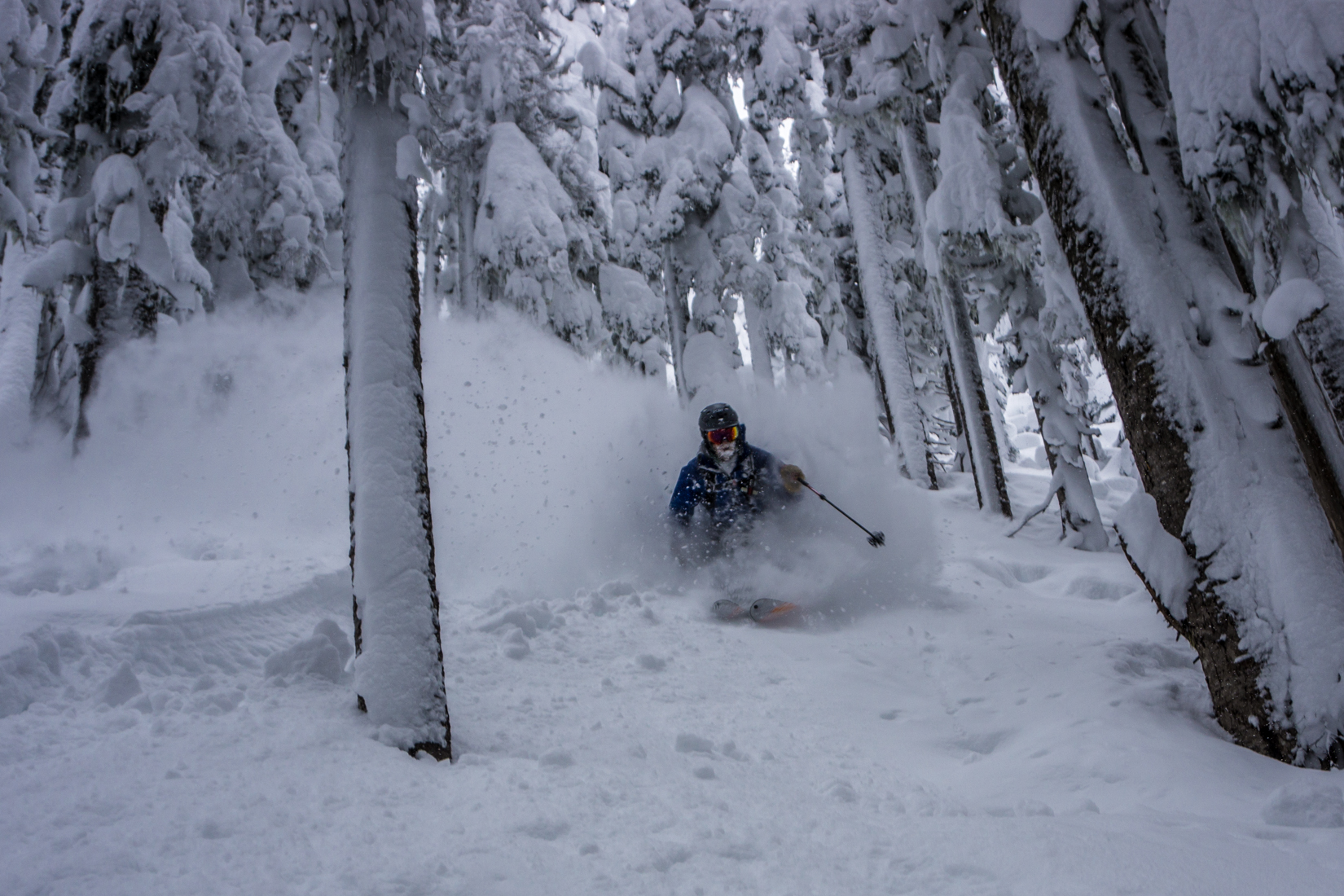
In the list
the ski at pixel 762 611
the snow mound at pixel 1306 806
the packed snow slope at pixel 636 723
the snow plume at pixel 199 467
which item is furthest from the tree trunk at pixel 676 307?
the snow mound at pixel 1306 806

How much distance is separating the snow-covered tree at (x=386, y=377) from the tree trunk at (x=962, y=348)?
29.6ft

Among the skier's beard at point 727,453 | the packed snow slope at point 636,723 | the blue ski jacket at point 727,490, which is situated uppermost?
the skier's beard at point 727,453

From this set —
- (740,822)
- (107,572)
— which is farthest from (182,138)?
(740,822)

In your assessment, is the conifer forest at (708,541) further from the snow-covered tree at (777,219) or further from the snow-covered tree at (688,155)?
the snow-covered tree at (688,155)

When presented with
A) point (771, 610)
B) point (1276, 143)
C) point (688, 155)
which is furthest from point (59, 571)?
point (688, 155)

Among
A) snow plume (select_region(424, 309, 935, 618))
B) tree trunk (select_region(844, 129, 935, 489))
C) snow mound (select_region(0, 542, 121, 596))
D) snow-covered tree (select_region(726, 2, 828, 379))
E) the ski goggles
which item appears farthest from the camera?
snow-covered tree (select_region(726, 2, 828, 379))

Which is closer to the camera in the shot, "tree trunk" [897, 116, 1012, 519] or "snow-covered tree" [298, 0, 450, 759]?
"snow-covered tree" [298, 0, 450, 759]

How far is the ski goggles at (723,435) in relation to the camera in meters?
8.15

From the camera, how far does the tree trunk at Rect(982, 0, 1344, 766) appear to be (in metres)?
3.32

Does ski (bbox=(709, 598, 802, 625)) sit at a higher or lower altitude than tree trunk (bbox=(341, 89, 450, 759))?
lower

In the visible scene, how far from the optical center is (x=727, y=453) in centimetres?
827

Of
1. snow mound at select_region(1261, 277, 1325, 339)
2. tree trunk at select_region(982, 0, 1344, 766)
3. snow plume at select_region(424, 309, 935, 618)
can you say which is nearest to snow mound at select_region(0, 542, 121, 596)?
snow plume at select_region(424, 309, 935, 618)

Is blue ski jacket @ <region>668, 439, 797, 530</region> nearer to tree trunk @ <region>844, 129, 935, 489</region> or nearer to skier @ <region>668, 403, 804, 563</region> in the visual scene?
skier @ <region>668, 403, 804, 563</region>

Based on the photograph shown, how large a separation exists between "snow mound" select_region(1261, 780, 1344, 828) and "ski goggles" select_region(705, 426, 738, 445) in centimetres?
590
